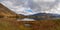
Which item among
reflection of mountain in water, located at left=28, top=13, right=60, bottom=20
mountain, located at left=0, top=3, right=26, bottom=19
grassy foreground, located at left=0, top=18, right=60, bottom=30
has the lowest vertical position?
grassy foreground, located at left=0, top=18, right=60, bottom=30

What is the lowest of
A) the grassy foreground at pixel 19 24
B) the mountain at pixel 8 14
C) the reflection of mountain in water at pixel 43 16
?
the grassy foreground at pixel 19 24

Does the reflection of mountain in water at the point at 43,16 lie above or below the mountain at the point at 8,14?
below

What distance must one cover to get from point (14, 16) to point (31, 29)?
128 mm

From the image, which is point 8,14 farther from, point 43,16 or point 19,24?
point 43,16

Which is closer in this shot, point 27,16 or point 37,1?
point 27,16

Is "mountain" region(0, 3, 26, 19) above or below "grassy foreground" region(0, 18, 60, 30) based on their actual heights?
above

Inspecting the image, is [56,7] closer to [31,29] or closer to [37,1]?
[37,1]

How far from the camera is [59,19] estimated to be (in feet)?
2.19

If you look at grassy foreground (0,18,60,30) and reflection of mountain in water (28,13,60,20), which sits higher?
reflection of mountain in water (28,13,60,20)

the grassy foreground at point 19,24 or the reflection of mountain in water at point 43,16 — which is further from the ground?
the reflection of mountain in water at point 43,16

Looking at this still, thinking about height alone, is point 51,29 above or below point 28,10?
below

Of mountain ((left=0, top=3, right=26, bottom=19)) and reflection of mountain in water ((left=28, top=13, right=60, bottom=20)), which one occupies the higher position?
mountain ((left=0, top=3, right=26, bottom=19))

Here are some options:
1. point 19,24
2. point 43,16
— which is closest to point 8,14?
point 19,24

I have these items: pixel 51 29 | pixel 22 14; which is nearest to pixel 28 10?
pixel 22 14
